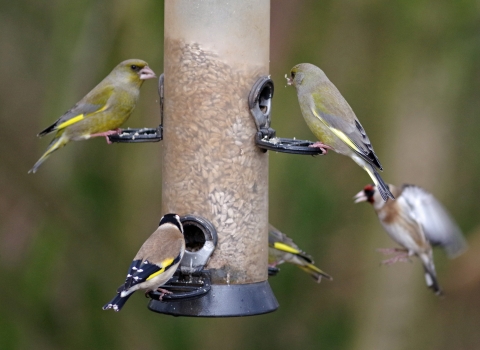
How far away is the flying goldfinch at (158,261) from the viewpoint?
201 inches

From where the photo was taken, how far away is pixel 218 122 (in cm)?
567

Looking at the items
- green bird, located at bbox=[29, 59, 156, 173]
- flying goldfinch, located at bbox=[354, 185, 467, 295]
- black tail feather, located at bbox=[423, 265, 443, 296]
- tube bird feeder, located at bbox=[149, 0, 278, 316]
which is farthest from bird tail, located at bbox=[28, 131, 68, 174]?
black tail feather, located at bbox=[423, 265, 443, 296]

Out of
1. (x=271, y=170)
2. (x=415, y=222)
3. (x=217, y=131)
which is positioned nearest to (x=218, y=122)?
(x=217, y=131)

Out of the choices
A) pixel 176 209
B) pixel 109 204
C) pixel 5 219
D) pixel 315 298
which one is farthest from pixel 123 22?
pixel 315 298

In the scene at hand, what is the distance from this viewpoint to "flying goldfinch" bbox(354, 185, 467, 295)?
25.6 ft

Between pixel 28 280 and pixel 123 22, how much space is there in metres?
2.88

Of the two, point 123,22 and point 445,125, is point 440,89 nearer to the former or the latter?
point 445,125

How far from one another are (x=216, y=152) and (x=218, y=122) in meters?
0.21

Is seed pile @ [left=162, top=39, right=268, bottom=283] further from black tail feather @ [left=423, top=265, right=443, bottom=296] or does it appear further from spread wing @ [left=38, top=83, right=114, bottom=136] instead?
black tail feather @ [left=423, top=265, right=443, bottom=296]

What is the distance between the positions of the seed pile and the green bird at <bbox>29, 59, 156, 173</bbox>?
4.21ft

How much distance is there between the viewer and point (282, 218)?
9188 mm

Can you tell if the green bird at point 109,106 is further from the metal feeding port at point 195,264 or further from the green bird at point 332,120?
the metal feeding port at point 195,264

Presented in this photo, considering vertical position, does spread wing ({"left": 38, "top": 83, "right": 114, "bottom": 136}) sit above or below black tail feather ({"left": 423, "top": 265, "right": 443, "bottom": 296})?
above

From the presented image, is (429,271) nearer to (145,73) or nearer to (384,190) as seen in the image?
(384,190)
